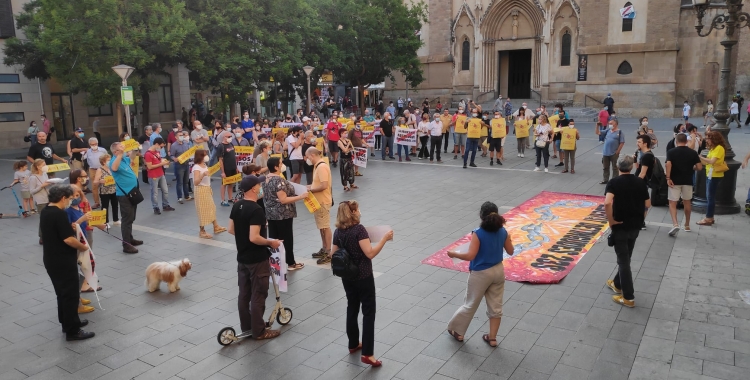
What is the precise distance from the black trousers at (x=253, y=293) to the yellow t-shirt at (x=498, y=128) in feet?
42.9

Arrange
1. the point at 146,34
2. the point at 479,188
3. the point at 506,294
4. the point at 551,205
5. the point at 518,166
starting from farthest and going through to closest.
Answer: the point at 146,34
the point at 518,166
the point at 479,188
the point at 551,205
the point at 506,294

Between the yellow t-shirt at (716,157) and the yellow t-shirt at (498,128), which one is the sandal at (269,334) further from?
the yellow t-shirt at (498,128)

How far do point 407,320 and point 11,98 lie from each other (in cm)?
2760

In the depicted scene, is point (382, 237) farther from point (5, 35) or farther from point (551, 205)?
point (5, 35)

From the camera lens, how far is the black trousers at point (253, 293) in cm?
584

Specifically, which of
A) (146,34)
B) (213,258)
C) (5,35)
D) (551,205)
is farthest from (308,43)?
(213,258)

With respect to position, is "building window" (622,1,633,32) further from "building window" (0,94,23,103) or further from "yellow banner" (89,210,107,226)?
Result: "yellow banner" (89,210,107,226)

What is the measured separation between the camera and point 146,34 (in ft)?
68.7

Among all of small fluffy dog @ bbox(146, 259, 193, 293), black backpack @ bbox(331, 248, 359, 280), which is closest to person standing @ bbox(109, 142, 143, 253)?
small fluffy dog @ bbox(146, 259, 193, 293)

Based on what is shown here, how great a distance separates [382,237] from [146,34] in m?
19.1

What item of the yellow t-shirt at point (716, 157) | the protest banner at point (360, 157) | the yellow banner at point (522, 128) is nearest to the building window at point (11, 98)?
the protest banner at point (360, 157)

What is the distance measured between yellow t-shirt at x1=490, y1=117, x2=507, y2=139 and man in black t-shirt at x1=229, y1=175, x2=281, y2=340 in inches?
511

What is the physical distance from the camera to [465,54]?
Answer: 40.7 m

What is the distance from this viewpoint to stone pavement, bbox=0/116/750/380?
5418mm
